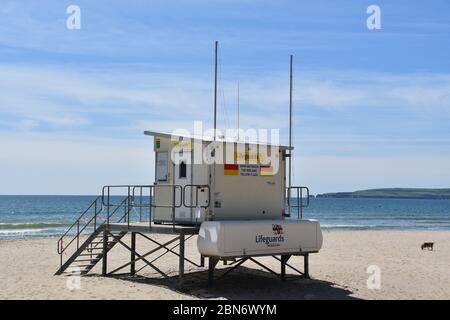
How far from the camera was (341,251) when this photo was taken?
29.4m

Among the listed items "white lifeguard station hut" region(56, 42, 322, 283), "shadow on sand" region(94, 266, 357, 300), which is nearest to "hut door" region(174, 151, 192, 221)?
"white lifeguard station hut" region(56, 42, 322, 283)

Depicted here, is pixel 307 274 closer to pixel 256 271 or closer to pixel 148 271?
pixel 256 271

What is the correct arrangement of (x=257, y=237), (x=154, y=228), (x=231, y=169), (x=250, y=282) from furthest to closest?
(x=250, y=282), (x=154, y=228), (x=231, y=169), (x=257, y=237)

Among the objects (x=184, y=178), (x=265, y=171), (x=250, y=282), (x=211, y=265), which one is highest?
(x=265, y=171)

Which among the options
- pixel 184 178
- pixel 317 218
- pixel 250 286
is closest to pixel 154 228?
pixel 184 178

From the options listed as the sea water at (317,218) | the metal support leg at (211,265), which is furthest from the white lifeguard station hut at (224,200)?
the sea water at (317,218)

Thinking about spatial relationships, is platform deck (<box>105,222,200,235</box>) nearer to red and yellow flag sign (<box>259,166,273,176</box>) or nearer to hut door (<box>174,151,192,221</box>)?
hut door (<box>174,151,192,221</box>)

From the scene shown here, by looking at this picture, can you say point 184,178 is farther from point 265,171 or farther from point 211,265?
point 211,265

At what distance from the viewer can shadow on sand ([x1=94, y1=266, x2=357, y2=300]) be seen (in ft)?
52.2

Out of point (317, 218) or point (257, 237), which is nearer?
point (257, 237)

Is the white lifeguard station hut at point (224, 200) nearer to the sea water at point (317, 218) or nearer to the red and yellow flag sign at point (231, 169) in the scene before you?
the red and yellow flag sign at point (231, 169)

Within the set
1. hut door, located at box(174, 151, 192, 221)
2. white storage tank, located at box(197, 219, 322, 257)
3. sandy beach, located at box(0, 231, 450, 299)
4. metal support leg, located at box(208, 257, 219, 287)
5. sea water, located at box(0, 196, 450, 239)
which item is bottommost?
sea water, located at box(0, 196, 450, 239)

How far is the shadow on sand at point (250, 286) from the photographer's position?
15898 mm

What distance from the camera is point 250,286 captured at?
57.1ft
